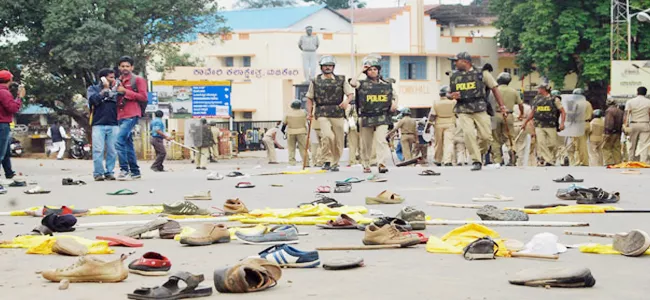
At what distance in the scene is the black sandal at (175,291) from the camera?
5.83m

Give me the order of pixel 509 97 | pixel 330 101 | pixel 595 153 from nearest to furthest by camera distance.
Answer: pixel 330 101 → pixel 509 97 → pixel 595 153

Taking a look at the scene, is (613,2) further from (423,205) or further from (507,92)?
(423,205)

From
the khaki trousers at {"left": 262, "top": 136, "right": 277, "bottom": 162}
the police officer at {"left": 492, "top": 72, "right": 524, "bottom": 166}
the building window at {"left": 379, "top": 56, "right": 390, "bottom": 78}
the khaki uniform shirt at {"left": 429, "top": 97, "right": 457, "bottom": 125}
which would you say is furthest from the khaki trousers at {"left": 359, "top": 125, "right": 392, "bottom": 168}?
the building window at {"left": 379, "top": 56, "right": 390, "bottom": 78}

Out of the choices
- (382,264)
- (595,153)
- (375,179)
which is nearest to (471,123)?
(375,179)

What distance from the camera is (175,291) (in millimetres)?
5910

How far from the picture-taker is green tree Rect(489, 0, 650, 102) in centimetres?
5819

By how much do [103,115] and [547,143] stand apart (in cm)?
1006

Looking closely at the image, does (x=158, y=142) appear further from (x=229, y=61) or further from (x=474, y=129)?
(x=229, y=61)

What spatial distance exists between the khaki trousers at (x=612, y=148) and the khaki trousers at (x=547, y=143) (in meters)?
3.45

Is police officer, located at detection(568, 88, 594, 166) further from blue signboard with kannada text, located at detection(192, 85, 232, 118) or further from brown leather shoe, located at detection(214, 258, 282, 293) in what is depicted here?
brown leather shoe, located at detection(214, 258, 282, 293)

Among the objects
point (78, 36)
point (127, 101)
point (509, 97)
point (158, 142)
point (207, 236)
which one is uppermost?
point (78, 36)

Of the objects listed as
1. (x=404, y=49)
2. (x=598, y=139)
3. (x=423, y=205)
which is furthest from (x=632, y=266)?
(x=404, y=49)

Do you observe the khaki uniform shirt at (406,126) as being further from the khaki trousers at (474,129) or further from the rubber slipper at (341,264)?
the rubber slipper at (341,264)

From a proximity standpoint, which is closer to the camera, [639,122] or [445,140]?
[639,122]
